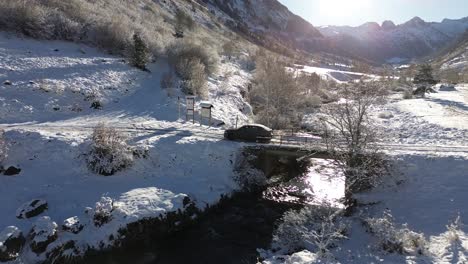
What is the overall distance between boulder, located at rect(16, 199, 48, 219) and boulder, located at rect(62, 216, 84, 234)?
1547mm

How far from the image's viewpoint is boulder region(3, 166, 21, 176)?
18.8m

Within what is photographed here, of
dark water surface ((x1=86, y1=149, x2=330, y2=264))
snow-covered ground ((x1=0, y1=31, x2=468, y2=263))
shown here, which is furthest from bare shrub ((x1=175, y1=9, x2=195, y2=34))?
dark water surface ((x1=86, y1=149, x2=330, y2=264))

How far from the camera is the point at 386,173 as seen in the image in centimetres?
2317

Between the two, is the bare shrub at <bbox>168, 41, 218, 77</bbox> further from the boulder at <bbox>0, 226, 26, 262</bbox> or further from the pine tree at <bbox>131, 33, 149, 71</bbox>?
the boulder at <bbox>0, 226, 26, 262</bbox>

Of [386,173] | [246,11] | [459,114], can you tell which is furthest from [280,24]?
[386,173]

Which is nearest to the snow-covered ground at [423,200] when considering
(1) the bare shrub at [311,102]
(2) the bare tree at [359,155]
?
(2) the bare tree at [359,155]

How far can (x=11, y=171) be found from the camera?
1894 cm

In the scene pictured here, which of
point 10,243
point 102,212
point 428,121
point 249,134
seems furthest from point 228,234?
point 428,121

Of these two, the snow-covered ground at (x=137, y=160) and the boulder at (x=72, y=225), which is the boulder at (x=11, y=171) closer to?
the snow-covered ground at (x=137, y=160)

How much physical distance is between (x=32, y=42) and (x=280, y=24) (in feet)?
501

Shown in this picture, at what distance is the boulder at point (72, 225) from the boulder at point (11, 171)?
4.69 m

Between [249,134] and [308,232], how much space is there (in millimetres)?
10360

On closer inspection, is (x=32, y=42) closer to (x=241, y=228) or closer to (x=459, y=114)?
(x=241, y=228)

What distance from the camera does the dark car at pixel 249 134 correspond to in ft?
88.3
